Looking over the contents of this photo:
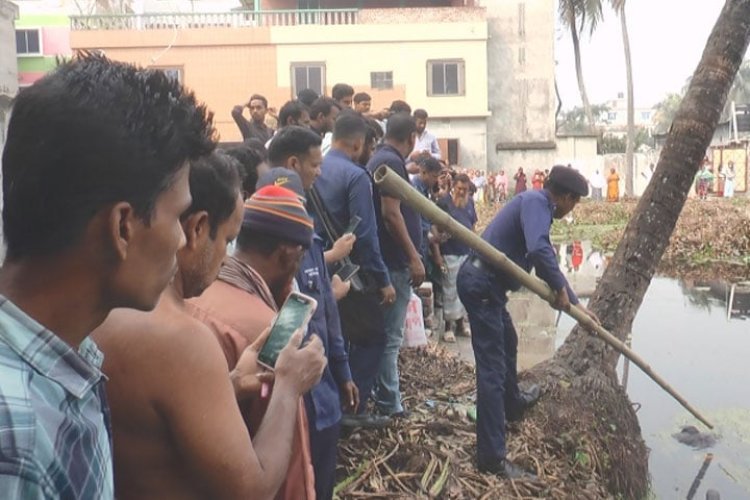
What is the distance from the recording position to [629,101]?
93.3ft

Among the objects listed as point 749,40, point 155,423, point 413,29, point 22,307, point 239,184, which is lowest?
point 155,423

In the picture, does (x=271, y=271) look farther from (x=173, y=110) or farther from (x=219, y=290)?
(x=173, y=110)

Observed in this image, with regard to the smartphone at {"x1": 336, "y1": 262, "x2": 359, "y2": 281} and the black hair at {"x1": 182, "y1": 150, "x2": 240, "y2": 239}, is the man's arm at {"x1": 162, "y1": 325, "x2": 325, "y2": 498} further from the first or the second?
the smartphone at {"x1": 336, "y1": 262, "x2": 359, "y2": 281}

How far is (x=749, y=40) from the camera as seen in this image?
5883 mm

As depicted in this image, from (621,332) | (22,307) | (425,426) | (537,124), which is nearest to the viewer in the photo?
(22,307)

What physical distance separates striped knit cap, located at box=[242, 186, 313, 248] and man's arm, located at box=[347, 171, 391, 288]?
171cm

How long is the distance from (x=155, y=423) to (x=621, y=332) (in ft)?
16.4

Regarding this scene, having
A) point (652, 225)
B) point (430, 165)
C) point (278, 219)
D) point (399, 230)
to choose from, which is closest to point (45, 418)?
point (278, 219)

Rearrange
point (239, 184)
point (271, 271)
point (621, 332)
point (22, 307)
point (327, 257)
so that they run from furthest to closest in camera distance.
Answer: point (621, 332)
point (327, 257)
point (271, 271)
point (239, 184)
point (22, 307)

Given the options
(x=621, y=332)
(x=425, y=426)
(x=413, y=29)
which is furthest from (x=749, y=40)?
(x=413, y=29)

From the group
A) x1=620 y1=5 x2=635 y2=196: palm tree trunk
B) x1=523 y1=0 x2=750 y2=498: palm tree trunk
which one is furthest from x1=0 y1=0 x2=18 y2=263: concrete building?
x1=620 y1=5 x2=635 y2=196: palm tree trunk

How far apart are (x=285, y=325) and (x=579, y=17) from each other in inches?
1218

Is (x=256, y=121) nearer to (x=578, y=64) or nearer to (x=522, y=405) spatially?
(x=522, y=405)

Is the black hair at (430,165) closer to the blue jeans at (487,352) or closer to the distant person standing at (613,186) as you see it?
the blue jeans at (487,352)
